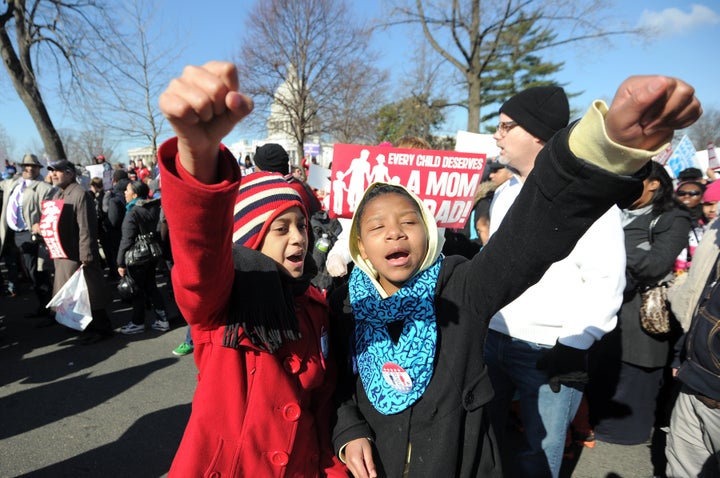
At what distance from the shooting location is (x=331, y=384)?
160 cm

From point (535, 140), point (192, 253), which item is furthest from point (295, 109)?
point (192, 253)

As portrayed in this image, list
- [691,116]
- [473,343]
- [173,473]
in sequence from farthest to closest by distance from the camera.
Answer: [473,343], [173,473], [691,116]

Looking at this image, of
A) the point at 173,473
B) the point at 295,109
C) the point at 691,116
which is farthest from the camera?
the point at 295,109

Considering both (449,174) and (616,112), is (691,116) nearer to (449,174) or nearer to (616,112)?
(616,112)

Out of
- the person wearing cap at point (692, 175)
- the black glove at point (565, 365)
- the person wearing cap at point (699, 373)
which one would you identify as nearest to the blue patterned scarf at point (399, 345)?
the black glove at point (565, 365)

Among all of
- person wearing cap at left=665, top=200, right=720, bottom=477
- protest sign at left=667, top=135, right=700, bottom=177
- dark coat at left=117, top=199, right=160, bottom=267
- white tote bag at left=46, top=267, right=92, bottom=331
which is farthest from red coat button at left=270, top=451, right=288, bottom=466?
protest sign at left=667, top=135, right=700, bottom=177

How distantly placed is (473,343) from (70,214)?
5.23 metres

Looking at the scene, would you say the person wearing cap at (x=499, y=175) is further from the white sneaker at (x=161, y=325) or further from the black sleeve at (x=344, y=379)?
the white sneaker at (x=161, y=325)

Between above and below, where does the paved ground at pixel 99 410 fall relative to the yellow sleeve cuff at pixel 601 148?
below

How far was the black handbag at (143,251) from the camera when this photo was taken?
5.16m

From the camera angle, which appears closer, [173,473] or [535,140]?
[173,473]

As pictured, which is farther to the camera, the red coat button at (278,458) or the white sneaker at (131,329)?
the white sneaker at (131,329)

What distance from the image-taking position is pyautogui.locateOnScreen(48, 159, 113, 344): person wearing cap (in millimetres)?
4898

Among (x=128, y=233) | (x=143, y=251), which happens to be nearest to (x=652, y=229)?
(x=143, y=251)
